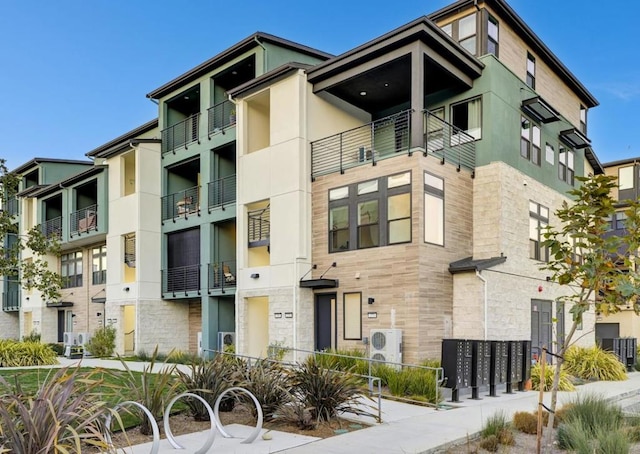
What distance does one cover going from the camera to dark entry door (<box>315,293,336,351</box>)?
17797 millimetres

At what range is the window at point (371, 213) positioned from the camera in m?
16.2

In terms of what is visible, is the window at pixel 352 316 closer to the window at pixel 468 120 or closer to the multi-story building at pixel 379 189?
the multi-story building at pixel 379 189

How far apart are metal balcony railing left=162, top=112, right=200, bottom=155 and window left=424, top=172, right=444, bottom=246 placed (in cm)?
1110

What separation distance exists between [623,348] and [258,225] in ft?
44.1

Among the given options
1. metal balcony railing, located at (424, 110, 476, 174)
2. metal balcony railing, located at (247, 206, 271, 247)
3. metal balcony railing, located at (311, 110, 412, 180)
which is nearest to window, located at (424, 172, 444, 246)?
metal balcony railing, located at (424, 110, 476, 174)

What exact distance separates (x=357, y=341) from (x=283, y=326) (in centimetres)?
266

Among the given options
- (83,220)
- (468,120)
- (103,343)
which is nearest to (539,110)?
(468,120)

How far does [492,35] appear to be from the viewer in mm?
19109

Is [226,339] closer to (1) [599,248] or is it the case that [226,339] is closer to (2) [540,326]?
(2) [540,326]

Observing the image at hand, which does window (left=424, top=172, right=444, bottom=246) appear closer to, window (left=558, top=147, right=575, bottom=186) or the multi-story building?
the multi-story building

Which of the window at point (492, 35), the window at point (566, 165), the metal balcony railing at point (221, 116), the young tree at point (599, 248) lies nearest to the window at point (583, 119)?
the window at point (566, 165)

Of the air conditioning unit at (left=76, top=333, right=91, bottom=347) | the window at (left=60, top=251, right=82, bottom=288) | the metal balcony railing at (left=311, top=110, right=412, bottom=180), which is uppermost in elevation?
the metal balcony railing at (left=311, top=110, right=412, bottom=180)

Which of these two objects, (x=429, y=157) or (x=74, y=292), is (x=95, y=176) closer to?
(x=74, y=292)

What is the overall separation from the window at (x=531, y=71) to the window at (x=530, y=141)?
177 cm
